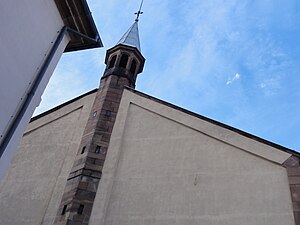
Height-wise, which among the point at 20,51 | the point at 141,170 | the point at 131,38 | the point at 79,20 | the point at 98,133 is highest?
the point at 131,38

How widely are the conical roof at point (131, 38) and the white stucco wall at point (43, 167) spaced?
303cm

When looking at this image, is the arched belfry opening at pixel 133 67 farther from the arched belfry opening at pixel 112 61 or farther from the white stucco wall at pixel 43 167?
the white stucco wall at pixel 43 167

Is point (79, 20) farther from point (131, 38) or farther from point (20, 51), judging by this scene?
point (131, 38)

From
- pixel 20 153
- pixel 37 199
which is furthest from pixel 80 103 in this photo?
pixel 37 199

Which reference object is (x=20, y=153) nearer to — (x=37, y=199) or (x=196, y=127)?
(x=37, y=199)

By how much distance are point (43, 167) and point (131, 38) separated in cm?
655

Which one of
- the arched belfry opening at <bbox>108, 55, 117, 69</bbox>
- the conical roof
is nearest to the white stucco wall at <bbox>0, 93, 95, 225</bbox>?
the arched belfry opening at <bbox>108, 55, 117, 69</bbox>

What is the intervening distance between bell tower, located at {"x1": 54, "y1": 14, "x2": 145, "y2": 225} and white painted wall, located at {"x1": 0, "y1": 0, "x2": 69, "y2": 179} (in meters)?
4.49

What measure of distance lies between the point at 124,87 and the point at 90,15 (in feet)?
21.4

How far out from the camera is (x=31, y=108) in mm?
5129

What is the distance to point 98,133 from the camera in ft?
35.2

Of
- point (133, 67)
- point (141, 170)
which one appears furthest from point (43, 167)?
point (133, 67)

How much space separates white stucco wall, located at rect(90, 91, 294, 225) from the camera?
8.08 metres

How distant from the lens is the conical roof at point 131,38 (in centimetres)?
1423
